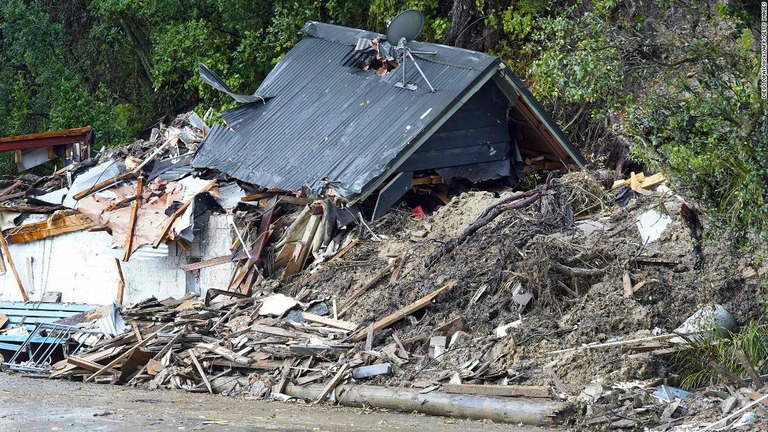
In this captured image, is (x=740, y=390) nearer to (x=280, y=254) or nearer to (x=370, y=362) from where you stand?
(x=370, y=362)

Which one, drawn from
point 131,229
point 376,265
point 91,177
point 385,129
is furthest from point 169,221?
point 376,265

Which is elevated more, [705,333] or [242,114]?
[242,114]

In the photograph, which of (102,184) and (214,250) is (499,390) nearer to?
(214,250)

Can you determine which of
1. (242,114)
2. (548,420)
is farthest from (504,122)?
(548,420)

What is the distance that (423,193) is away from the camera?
18391 millimetres

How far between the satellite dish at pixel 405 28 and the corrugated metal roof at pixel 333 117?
250mm

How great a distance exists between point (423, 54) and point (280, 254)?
15.2 feet

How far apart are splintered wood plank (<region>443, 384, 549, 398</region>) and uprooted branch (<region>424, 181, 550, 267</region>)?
3.19m

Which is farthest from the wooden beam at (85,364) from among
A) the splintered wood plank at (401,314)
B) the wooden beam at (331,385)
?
the wooden beam at (331,385)

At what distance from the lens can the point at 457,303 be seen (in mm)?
14172

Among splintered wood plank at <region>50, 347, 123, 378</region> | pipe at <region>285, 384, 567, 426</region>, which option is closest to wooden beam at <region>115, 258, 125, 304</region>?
splintered wood plank at <region>50, 347, 123, 378</region>

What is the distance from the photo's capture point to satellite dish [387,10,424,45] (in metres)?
19.3

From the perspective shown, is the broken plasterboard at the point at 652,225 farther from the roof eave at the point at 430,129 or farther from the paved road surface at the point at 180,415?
the paved road surface at the point at 180,415

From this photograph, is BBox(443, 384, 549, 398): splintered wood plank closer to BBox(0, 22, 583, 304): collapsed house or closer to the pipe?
the pipe
